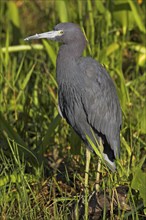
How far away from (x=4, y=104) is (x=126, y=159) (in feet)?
3.24

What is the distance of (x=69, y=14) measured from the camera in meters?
5.62

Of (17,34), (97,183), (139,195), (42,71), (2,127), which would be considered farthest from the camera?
(17,34)

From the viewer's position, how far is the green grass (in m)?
3.79

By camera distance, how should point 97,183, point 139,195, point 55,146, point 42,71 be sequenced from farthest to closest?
point 42,71 < point 55,146 < point 97,183 < point 139,195

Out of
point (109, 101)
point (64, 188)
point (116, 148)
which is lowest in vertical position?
point (64, 188)

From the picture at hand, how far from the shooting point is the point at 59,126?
4.66m

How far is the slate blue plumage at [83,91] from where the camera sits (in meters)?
3.93

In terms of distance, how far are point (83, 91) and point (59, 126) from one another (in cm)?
78

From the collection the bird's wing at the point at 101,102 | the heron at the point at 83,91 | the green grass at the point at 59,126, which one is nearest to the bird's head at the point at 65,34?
the heron at the point at 83,91

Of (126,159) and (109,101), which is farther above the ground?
(109,101)

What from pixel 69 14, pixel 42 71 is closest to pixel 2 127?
pixel 42 71

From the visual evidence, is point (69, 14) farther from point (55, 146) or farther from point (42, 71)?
point (55, 146)

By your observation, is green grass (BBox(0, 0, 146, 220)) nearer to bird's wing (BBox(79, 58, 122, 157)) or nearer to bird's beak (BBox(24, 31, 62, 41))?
bird's wing (BBox(79, 58, 122, 157))

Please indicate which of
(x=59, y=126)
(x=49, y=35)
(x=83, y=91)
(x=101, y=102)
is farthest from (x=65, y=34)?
(x=59, y=126)
